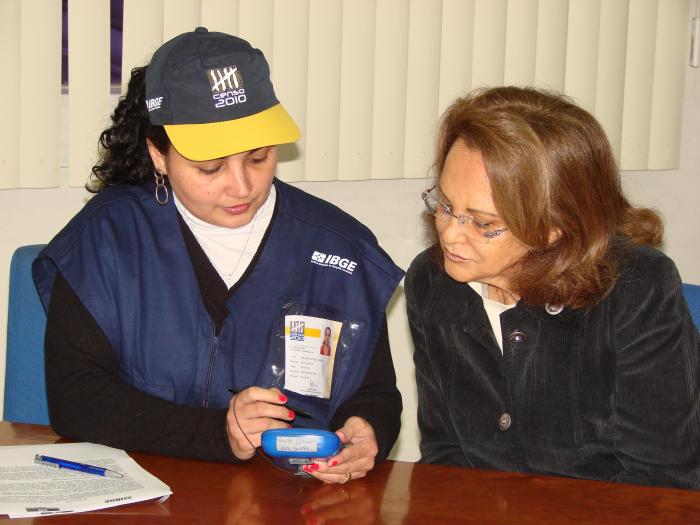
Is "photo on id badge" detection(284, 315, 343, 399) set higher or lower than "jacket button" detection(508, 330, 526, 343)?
lower

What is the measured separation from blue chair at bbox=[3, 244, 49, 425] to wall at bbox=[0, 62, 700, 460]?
748 millimetres

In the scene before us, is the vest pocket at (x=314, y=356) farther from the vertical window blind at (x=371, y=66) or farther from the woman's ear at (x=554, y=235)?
the vertical window blind at (x=371, y=66)

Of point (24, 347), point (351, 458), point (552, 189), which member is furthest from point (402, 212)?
point (351, 458)

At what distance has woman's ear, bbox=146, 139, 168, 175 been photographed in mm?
2141

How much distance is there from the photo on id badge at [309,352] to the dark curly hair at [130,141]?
491 mm

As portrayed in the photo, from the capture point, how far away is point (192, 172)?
204 cm

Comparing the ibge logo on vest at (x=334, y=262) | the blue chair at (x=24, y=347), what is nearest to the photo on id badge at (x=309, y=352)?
the ibge logo on vest at (x=334, y=262)

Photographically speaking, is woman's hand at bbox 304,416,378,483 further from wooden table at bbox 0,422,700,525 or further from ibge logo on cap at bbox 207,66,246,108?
ibge logo on cap at bbox 207,66,246,108

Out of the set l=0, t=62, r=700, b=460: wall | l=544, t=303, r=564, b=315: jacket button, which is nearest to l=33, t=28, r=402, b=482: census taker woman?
l=544, t=303, r=564, b=315: jacket button

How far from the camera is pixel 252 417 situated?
182 cm

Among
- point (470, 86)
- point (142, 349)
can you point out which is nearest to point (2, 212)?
point (142, 349)

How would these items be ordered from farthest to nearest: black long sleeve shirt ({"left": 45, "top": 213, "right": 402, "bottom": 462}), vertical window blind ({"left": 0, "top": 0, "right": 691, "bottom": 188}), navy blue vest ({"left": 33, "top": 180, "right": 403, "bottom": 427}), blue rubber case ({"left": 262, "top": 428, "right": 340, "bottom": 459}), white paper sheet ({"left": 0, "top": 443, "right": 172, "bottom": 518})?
vertical window blind ({"left": 0, "top": 0, "right": 691, "bottom": 188}), navy blue vest ({"left": 33, "top": 180, "right": 403, "bottom": 427}), black long sleeve shirt ({"left": 45, "top": 213, "right": 402, "bottom": 462}), blue rubber case ({"left": 262, "top": 428, "right": 340, "bottom": 459}), white paper sheet ({"left": 0, "top": 443, "right": 172, "bottom": 518})

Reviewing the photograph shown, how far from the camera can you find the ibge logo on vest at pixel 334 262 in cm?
222

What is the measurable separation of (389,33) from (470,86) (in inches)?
12.3
